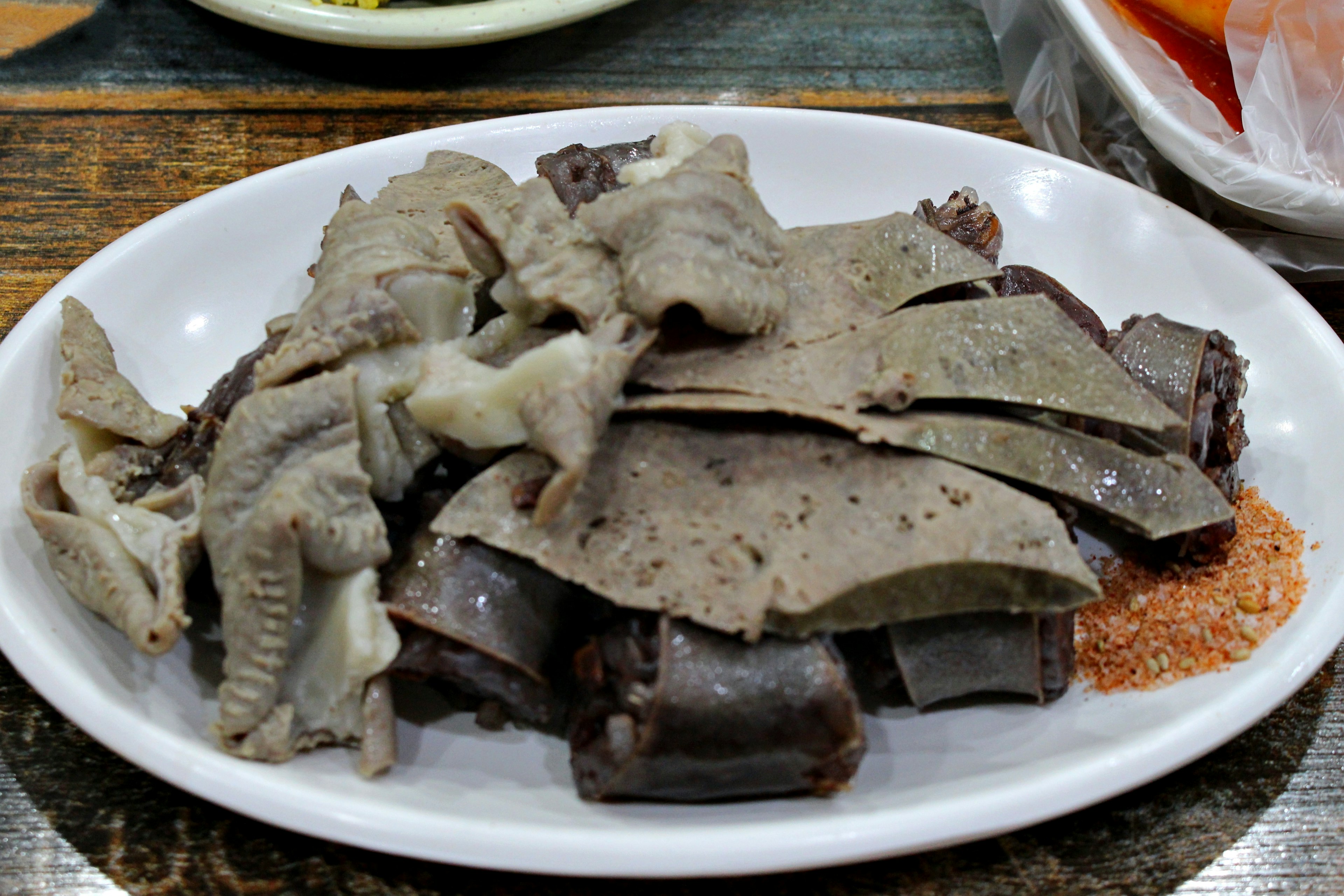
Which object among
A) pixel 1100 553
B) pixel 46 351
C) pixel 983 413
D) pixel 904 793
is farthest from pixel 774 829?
pixel 46 351

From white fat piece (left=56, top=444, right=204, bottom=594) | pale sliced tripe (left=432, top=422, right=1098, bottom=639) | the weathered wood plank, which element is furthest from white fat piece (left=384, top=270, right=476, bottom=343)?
the weathered wood plank

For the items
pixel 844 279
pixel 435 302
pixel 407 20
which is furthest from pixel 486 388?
pixel 407 20

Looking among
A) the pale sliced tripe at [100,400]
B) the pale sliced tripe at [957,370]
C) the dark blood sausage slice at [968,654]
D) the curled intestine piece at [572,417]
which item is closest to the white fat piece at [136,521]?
the pale sliced tripe at [100,400]

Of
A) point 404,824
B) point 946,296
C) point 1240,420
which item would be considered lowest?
point 404,824

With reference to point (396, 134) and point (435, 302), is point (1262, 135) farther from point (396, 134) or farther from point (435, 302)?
point (396, 134)

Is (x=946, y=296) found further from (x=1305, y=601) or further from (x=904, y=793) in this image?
(x=904, y=793)

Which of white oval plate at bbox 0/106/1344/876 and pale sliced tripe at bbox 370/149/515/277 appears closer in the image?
white oval plate at bbox 0/106/1344/876

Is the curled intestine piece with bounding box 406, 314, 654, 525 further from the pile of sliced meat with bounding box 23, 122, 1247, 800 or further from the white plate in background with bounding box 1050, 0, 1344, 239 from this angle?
the white plate in background with bounding box 1050, 0, 1344, 239
